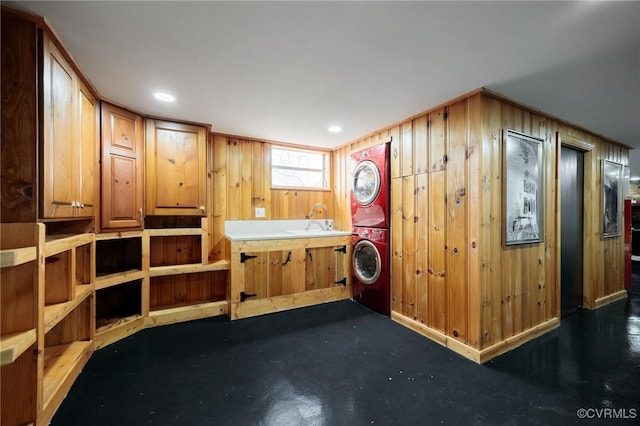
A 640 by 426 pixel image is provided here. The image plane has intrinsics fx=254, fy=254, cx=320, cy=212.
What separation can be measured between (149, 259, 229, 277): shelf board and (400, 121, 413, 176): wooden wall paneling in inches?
91.1

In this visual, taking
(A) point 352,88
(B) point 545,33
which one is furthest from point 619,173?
(A) point 352,88

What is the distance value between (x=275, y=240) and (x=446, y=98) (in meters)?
2.26

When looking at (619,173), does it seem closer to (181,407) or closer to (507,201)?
(507,201)

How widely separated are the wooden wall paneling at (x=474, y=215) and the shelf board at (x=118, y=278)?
312cm

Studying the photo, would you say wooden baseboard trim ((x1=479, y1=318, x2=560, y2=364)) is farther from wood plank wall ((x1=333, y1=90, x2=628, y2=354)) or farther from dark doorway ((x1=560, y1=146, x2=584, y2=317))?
dark doorway ((x1=560, y1=146, x2=584, y2=317))

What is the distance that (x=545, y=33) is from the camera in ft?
4.58

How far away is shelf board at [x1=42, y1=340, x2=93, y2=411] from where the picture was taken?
4.97 ft

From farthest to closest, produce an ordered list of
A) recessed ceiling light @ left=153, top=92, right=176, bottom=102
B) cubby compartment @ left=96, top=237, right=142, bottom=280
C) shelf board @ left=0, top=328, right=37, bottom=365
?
1. cubby compartment @ left=96, top=237, right=142, bottom=280
2. recessed ceiling light @ left=153, top=92, right=176, bottom=102
3. shelf board @ left=0, top=328, right=37, bottom=365

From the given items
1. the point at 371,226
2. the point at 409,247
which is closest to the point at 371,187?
the point at 371,226

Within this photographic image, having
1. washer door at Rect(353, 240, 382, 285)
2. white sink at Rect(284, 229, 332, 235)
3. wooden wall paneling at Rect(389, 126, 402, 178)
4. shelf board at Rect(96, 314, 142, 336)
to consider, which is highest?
wooden wall paneling at Rect(389, 126, 402, 178)

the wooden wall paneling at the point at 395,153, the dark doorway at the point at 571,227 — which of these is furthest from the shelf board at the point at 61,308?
the dark doorway at the point at 571,227

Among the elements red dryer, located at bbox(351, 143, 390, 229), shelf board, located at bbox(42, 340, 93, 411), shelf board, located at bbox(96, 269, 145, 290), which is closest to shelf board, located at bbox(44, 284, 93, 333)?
shelf board, located at bbox(96, 269, 145, 290)

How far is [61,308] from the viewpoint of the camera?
1647mm

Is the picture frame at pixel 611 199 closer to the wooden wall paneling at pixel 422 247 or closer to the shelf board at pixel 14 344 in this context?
the wooden wall paneling at pixel 422 247
